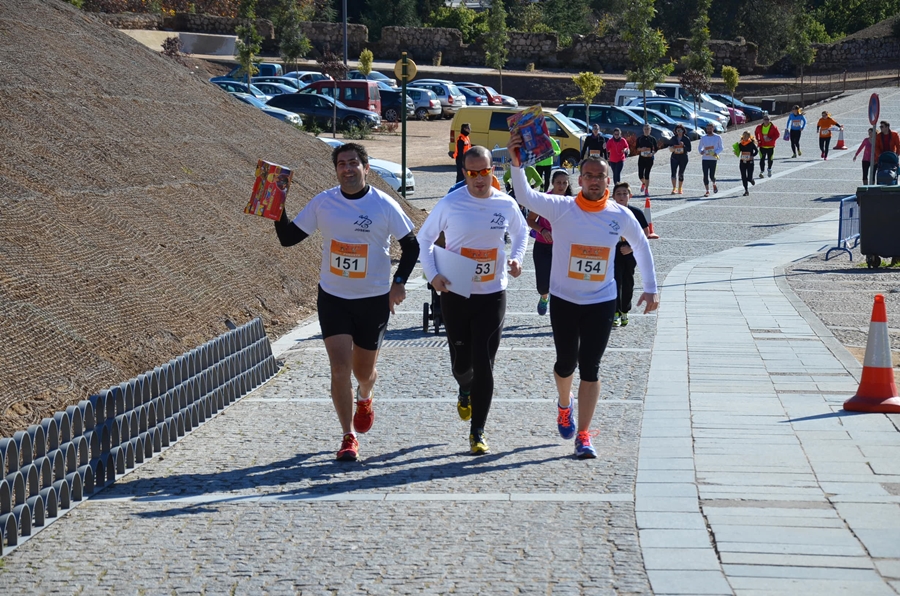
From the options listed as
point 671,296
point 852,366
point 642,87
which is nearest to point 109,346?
point 852,366

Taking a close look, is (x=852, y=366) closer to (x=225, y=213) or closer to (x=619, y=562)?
(x=619, y=562)

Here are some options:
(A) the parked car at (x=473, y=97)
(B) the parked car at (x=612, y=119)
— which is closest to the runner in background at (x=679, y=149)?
(B) the parked car at (x=612, y=119)

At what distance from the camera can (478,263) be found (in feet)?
23.1

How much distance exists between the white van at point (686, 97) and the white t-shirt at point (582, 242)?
4410 cm

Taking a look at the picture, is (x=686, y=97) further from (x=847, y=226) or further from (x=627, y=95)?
(x=847, y=226)

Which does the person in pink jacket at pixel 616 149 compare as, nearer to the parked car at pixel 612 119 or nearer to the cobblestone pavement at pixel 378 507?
the parked car at pixel 612 119

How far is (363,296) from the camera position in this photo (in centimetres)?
A: 705

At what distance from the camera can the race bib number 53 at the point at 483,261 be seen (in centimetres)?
705

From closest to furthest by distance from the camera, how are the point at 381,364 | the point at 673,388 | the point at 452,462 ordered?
the point at 452,462
the point at 673,388
the point at 381,364

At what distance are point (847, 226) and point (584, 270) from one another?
1262cm

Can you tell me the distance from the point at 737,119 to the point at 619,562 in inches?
1877

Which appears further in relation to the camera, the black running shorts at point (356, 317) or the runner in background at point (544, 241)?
the runner in background at point (544, 241)

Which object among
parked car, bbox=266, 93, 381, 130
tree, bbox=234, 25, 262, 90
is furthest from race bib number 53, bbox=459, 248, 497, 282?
tree, bbox=234, 25, 262, 90

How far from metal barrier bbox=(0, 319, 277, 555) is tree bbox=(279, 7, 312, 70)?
173ft
